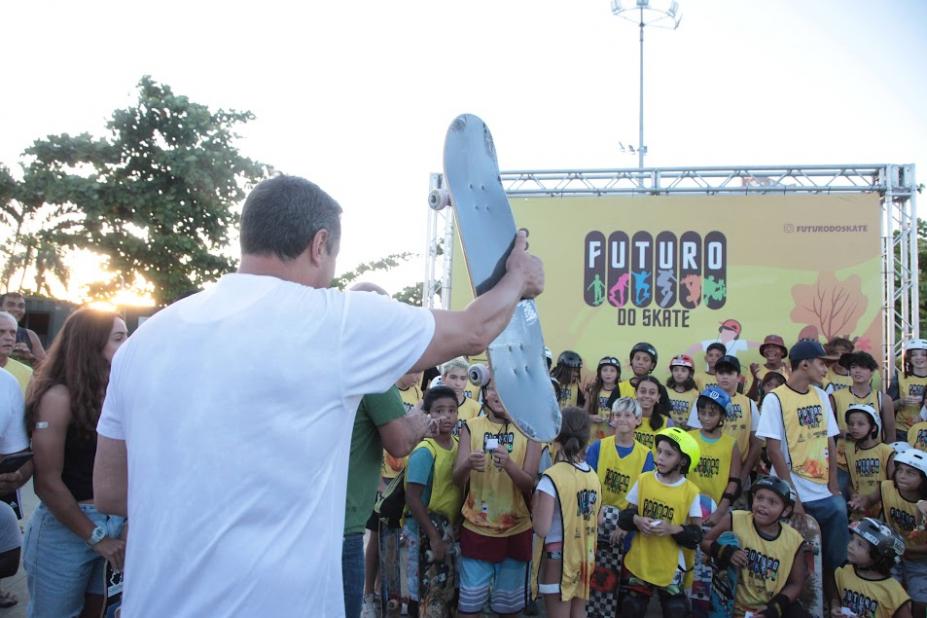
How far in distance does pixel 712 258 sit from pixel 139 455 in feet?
28.0

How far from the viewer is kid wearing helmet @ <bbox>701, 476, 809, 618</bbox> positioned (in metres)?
4.09

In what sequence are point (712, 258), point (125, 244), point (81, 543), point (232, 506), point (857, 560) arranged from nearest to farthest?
1. point (232, 506)
2. point (81, 543)
3. point (857, 560)
4. point (712, 258)
5. point (125, 244)

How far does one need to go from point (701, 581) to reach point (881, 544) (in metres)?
1.19

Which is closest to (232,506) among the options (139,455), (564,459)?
(139,455)

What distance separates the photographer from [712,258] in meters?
8.83

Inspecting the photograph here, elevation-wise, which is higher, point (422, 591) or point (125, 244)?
point (125, 244)

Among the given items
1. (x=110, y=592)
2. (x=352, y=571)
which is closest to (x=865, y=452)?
(x=352, y=571)

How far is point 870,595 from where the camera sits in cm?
401

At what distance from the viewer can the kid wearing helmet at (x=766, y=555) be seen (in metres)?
4.09

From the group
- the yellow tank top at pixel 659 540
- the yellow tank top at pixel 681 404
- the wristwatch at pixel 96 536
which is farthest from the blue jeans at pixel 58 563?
the yellow tank top at pixel 681 404

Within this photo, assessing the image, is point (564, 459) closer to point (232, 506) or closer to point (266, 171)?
point (232, 506)

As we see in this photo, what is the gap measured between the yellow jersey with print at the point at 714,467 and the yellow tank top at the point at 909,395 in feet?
7.91

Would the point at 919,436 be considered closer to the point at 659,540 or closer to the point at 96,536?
the point at 659,540

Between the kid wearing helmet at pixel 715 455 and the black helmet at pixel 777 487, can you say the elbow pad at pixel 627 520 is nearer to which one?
the black helmet at pixel 777 487
